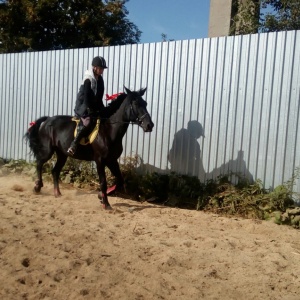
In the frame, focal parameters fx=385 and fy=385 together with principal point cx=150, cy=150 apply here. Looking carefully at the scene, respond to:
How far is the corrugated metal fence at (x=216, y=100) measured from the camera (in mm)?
6191

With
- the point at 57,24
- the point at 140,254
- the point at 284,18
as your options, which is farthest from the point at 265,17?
the point at 57,24

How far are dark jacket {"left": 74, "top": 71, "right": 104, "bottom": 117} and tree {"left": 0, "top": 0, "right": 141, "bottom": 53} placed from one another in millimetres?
11196

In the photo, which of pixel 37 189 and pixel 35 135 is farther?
pixel 35 135

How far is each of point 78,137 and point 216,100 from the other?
2.53 m

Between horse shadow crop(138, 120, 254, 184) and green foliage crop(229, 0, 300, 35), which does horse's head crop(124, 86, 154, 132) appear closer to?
horse shadow crop(138, 120, 254, 184)

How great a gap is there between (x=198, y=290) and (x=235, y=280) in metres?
0.47

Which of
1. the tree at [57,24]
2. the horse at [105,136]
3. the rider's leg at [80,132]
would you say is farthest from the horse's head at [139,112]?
the tree at [57,24]

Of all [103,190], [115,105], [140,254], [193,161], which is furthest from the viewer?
[193,161]

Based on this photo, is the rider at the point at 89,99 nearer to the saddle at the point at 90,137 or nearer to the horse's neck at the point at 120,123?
the saddle at the point at 90,137

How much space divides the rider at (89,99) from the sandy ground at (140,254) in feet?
4.25

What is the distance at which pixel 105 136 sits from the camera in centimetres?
651

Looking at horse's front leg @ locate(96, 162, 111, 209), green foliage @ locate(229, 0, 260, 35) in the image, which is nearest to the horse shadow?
horse's front leg @ locate(96, 162, 111, 209)

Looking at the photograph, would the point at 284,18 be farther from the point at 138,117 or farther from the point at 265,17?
the point at 138,117

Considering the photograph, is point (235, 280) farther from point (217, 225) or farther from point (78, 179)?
point (78, 179)
